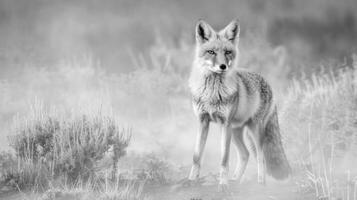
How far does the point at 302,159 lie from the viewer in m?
8.55

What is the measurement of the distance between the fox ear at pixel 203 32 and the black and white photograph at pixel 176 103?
1 cm

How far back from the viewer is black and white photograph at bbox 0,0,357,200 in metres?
6.07

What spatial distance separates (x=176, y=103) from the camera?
13.6m

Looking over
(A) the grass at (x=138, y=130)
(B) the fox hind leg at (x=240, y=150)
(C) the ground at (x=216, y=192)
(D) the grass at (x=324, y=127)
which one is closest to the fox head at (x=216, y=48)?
(B) the fox hind leg at (x=240, y=150)

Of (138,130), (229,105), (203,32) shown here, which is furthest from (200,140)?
(138,130)

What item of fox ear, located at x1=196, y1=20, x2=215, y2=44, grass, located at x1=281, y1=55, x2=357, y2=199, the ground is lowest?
the ground

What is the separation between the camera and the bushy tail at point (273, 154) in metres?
6.62

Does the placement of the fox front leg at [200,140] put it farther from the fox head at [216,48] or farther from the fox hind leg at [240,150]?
the fox hind leg at [240,150]

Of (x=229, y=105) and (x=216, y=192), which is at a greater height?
(x=229, y=105)

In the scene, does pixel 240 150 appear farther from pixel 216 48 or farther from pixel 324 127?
pixel 324 127

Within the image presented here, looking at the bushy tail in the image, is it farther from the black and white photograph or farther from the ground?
the ground

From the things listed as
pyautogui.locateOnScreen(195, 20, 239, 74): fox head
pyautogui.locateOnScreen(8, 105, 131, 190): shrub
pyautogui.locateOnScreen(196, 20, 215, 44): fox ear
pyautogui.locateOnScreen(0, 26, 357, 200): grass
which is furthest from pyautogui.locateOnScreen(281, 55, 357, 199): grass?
pyautogui.locateOnScreen(8, 105, 131, 190): shrub

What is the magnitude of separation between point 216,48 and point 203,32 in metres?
0.31

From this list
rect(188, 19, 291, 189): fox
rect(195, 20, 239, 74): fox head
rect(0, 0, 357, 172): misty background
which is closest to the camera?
rect(195, 20, 239, 74): fox head
